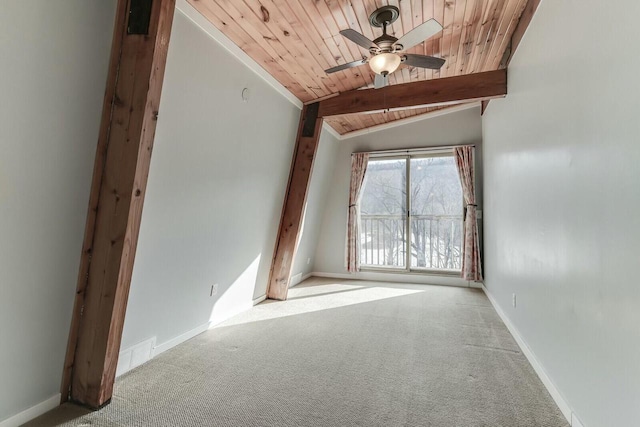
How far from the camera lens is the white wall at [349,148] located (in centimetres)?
475

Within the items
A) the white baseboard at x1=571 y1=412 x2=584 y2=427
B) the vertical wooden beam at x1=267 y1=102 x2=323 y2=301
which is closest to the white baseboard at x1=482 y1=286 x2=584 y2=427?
the white baseboard at x1=571 y1=412 x2=584 y2=427

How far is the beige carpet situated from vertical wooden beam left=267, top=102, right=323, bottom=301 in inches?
26.0

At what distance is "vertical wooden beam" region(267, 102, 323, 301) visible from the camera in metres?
3.63

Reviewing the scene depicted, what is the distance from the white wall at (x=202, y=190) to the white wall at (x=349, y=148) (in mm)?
2152

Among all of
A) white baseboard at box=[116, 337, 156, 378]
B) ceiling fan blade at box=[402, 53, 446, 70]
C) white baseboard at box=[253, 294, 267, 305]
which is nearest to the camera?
white baseboard at box=[116, 337, 156, 378]

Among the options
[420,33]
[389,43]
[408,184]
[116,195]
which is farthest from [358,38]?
[408,184]

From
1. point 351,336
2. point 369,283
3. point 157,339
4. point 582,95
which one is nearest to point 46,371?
point 157,339

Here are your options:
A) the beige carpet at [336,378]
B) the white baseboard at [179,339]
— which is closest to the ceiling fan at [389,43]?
the beige carpet at [336,378]

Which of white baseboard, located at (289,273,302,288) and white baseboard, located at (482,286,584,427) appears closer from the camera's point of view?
white baseboard, located at (482,286,584,427)

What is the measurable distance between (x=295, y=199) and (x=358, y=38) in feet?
6.54

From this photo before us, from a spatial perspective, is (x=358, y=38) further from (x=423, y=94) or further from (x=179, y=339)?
(x=179, y=339)

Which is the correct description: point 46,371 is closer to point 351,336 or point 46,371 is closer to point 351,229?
point 351,336

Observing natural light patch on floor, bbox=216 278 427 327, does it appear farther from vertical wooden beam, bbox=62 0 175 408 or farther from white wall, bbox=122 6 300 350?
vertical wooden beam, bbox=62 0 175 408

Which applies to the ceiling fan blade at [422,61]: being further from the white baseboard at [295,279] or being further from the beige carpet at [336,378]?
the white baseboard at [295,279]
